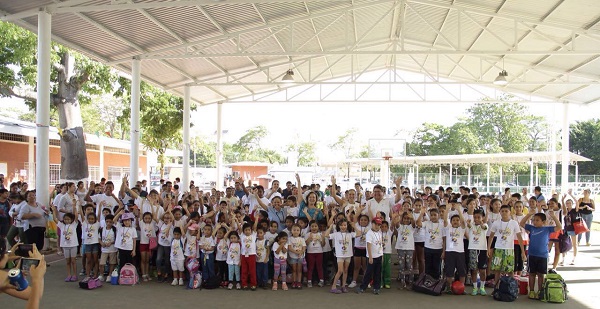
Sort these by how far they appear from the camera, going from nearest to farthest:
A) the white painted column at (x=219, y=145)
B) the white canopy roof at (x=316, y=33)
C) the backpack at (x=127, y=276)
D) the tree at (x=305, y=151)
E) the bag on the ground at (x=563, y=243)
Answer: the backpack at (x=127, y=276)
the bag on the ground at (x=563, y=243)
the white canopy roof at (x=316, y=33)
the white painted column at (x=219, y=145)
the tree at (x=305, y=151)

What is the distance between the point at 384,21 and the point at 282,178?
736 inches

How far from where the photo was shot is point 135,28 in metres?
11.1

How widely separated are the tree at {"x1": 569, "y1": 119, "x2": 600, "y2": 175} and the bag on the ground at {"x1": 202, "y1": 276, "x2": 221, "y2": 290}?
46.9 m

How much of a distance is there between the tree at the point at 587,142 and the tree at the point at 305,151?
29.6 metres

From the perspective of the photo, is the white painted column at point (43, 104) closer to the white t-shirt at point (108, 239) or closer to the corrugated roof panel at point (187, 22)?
the corrugated roof panel at point (187, 22)

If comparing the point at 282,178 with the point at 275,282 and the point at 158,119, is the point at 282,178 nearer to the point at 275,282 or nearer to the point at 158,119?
the point at 158,119

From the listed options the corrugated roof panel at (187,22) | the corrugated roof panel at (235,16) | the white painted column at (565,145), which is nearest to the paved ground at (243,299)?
the corrugated roof panel at (187,22)

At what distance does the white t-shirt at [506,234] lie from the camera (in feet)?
22.4

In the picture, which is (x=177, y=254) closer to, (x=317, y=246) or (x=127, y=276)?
(x=127, y=276)

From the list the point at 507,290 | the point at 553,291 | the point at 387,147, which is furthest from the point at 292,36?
the point at 387,147

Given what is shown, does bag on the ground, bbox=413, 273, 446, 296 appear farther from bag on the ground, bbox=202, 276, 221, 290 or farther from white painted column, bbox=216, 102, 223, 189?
white painted column, bbox=216, 102, 223, 189

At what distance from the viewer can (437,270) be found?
7.14 metres

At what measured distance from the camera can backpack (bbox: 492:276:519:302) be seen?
21.2ft

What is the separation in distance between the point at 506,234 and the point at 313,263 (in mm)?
2816
